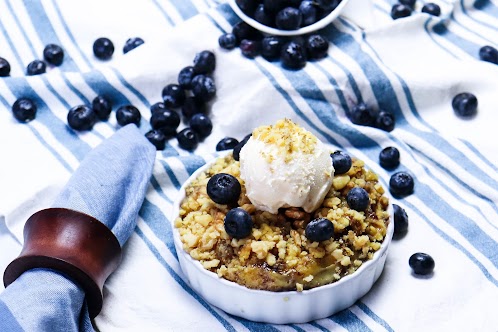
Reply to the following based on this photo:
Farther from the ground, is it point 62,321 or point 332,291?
point 62,321

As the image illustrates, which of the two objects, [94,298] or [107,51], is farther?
[107,51]

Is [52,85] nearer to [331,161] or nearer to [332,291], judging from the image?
[331,161]

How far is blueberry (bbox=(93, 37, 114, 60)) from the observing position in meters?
2.95

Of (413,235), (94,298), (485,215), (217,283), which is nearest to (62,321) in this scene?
(94,298)

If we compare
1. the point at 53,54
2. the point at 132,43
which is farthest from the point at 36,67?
the point at 132,43

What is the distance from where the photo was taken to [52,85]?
2.72 m

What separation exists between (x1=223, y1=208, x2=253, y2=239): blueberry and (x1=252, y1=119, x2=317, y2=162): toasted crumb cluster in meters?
0.18

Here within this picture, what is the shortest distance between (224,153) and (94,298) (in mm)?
626

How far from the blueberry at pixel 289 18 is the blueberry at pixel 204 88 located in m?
0.32

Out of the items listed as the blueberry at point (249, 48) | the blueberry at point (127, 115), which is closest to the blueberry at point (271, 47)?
the blueberry at point (249, 48)

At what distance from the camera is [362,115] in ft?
8.64

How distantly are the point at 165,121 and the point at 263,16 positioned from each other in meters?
0.53

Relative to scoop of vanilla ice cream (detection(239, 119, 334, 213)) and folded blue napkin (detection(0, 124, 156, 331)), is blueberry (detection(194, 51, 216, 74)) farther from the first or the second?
scoop of vanilla ice cream (detection(239, 119, 334, 213))

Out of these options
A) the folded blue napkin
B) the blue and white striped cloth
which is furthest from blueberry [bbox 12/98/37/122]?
the folded blue napkin
